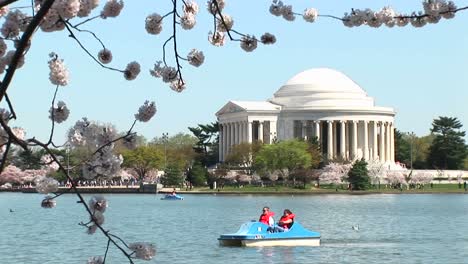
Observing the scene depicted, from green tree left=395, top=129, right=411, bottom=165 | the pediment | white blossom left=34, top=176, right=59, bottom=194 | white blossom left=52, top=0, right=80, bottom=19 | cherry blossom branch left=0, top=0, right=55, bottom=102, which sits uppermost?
the pediment

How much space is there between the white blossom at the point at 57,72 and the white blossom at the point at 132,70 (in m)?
0.47

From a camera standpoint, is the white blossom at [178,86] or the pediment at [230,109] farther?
the pediment at [230,109]

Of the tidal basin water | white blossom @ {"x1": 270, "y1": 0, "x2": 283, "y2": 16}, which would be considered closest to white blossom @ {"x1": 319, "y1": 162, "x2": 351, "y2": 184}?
the tidal basin water

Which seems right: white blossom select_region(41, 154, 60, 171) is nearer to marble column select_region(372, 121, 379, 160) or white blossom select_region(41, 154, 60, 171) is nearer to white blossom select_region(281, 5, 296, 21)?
white blossom select_region(281, 5, 296, 21)

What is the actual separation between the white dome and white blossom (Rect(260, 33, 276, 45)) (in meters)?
127

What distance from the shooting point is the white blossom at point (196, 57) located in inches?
276

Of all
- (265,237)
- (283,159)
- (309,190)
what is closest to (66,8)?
(265,237)

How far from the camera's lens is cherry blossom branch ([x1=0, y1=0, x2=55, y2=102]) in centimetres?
480

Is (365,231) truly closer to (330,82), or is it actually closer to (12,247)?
(12,247)

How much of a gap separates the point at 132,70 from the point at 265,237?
31.3 metres

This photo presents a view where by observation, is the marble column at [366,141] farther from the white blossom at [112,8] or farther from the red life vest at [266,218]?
the white blossom at [112,8]

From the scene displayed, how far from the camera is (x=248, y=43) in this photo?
6.88 metres

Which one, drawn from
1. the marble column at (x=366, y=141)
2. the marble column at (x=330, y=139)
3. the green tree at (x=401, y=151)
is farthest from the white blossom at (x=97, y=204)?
the green tree at (x=401, y=151)

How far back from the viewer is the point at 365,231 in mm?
Result: 48062
